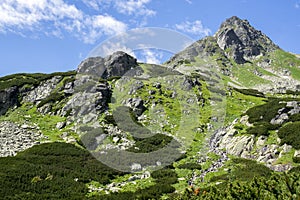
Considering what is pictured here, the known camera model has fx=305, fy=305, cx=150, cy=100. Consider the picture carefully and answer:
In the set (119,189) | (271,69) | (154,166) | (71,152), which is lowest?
(119,189)

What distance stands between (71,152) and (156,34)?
1632 cm

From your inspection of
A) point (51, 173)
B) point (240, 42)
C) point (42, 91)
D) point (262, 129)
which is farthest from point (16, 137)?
point (240, 42)

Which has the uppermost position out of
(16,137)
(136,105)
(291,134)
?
(136,105)

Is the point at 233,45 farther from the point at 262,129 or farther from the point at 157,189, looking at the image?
the point at 157,189

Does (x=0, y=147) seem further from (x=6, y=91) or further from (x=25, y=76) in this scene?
(x=25, y=76)

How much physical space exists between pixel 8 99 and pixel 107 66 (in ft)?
114

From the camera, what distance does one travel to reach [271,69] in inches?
6294

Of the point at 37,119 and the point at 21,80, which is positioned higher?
the point at 21,80

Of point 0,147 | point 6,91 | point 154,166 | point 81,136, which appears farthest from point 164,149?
point 6,91

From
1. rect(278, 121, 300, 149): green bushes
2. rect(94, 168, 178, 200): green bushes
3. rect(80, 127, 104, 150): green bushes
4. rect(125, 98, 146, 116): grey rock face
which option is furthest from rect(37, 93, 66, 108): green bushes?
rect(278, 121, 300, 149): green bushes

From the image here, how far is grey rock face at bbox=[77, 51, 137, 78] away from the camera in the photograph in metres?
83.8

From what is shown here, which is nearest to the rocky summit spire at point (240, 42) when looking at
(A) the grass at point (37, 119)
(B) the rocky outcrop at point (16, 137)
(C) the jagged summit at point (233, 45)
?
(C) the jagged summit at point (233, 45)

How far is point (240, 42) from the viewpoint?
180 meters

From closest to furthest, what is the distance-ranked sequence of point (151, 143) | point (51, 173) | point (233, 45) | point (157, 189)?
point (157, 189), point (51, 173), point (151, 143), point (233, 45)
